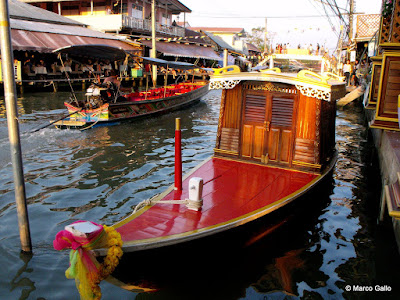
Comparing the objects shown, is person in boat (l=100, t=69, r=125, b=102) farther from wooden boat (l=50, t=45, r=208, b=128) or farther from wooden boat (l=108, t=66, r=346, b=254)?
wooden boat (l=108, t=66, r=346, b=254)

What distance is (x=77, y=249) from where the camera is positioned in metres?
3.59

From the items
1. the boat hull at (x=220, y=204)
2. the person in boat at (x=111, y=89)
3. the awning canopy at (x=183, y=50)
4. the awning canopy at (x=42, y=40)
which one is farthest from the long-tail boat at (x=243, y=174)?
the awning canopy at (x=183, y=50)

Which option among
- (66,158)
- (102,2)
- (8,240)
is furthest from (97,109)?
(102,2)

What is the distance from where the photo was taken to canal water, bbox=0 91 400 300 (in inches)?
183

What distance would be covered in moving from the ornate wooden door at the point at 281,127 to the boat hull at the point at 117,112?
8415mm

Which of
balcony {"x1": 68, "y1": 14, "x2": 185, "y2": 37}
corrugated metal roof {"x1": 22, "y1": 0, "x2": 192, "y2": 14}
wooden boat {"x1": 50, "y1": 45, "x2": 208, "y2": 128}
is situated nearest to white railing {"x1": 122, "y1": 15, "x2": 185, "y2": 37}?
balcony {"x1": 68, "y1": 14, "x2": 185, "y2": 37}

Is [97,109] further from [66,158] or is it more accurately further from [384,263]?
[384,263]

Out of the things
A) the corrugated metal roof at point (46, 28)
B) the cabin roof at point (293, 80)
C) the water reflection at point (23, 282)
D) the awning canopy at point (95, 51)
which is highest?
the corrugated metal roof at point (46, 28)

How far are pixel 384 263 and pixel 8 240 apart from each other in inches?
237

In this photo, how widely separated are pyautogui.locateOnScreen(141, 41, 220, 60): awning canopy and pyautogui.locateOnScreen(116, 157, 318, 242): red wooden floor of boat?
86.2ft

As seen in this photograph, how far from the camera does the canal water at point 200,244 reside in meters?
4.64

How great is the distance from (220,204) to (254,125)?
8.07 feet

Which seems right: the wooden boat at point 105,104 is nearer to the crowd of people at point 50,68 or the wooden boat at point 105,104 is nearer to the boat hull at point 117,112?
the boat hull at point 117,112

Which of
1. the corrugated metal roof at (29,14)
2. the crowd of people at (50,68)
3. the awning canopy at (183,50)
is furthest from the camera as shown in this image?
the awning canopy at (183,50)
